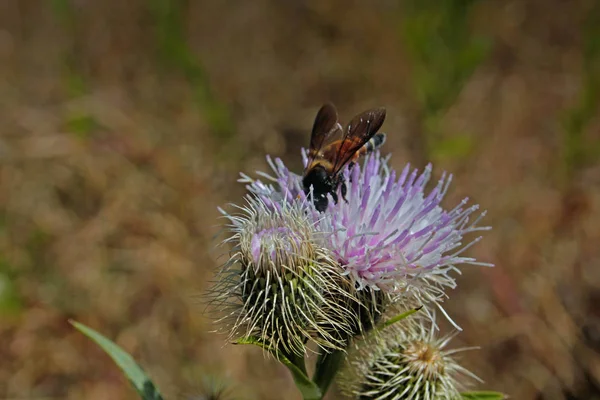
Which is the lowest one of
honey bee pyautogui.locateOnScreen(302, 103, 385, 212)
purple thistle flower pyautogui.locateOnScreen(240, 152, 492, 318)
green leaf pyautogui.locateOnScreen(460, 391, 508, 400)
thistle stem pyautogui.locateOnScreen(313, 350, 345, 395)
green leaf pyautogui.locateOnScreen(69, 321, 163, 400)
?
green leaf pyautogui.locateOnScreen(69, 321, 163, 400)

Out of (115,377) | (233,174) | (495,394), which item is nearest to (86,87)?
(233,174)

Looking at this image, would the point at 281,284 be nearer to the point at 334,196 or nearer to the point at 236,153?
the point at 334,196

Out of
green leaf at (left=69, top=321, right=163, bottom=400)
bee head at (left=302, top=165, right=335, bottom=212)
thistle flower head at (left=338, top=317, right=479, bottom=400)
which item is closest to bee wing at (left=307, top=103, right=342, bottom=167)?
bee head at (left=302, top=165, right=335, bottom=212)

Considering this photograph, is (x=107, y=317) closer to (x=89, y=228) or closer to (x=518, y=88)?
(x=89, y=228)

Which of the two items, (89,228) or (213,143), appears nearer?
(89,228)

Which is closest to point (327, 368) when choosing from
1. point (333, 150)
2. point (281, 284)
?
point (281, 284)

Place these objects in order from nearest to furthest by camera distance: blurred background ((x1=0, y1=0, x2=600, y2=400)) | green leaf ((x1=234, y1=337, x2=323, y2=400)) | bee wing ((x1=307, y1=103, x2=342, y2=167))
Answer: green leaf ((x1=234, y1=337, x2=323, y2=400)) < bee wing ((x1=307, y1=103, x2=342, y2=167)) < blurred background ((x1=0, y1=0, x2=600, y2=400))

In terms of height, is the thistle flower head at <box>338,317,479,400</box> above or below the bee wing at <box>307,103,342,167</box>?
below

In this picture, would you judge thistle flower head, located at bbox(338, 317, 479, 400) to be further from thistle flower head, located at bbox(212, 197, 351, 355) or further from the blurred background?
the blurred background
